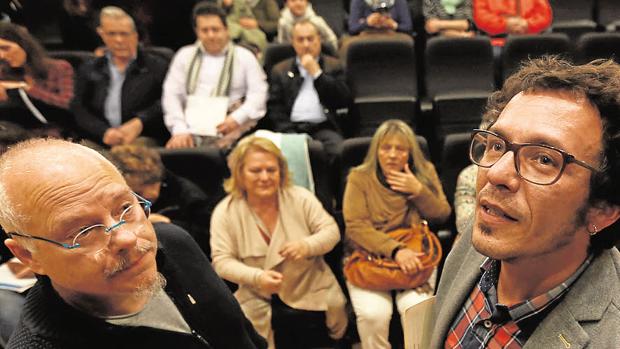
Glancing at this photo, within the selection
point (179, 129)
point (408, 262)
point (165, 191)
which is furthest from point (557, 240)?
point (179, 129)

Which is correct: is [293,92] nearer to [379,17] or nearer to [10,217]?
[379,17]

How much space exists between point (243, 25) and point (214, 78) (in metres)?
0.97

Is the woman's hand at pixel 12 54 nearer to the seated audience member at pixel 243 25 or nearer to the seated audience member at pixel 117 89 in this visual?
the seated audience member at pixel 117 89

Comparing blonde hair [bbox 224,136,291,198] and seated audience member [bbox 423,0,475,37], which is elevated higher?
Result: seated audience member [bbox 423,0,475,37]

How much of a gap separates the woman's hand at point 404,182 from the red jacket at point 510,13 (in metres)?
2.18

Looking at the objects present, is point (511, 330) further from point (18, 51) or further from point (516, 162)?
point (18, 51)

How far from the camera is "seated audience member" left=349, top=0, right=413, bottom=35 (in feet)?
13.5

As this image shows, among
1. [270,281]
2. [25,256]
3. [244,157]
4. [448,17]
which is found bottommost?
[270,281]

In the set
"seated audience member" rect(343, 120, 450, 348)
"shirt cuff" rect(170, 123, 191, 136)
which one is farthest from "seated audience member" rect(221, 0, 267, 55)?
"seated audience member" rect(343, 120, 450, 348)

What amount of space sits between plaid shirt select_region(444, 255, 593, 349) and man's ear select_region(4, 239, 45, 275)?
0.81m

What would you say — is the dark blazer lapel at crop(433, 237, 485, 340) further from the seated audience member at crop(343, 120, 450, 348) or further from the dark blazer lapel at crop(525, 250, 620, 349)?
the seated audience member at crop(343, 120, 450, 348)

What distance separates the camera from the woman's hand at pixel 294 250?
7.82 ft

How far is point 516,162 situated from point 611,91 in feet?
0.61

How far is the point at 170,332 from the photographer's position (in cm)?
114
